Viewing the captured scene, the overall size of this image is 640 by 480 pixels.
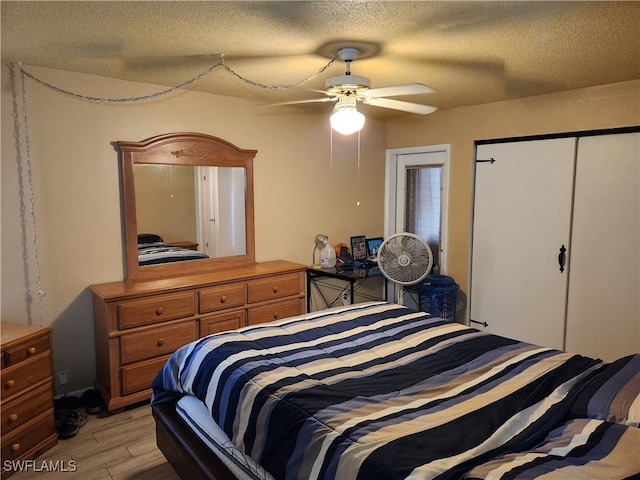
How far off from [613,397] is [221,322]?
248 centimetres

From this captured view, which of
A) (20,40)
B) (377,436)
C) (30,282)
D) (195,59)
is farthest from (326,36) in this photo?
(30,282)

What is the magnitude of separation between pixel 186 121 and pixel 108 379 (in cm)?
197

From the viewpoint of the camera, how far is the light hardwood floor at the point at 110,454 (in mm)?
2266

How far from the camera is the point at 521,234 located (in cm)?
375

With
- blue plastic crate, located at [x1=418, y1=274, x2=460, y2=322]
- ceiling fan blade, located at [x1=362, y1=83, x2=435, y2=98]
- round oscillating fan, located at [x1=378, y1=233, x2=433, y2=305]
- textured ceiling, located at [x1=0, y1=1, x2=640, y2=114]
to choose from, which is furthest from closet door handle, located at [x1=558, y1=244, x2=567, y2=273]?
ceiling fan blade, located at [x1=362, y1=83, x2=435, y2=98]

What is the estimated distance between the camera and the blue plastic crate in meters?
3.96

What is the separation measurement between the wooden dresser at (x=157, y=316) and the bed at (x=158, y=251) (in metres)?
0.16

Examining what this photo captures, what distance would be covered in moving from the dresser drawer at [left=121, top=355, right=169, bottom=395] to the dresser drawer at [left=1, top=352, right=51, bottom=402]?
456 mm

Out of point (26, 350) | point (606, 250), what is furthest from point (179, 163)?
point (606, 250)

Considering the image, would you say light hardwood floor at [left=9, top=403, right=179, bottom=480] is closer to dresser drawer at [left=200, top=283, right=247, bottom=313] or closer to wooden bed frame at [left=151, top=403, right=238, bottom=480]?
wooden bed frame at [left=151, top=403, right=238, bottom=480]

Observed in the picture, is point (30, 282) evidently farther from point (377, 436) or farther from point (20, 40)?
point (377, 436)

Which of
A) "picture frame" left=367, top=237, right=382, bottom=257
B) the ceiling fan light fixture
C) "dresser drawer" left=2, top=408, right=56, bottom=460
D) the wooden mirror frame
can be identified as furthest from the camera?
"picture frame" left=367, top=237, right=382, bottom=257

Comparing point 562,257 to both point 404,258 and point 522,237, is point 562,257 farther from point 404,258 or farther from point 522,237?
point 404,258

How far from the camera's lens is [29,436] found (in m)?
2.35
